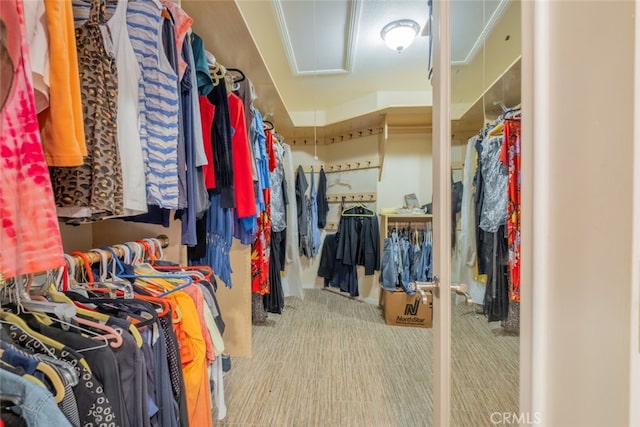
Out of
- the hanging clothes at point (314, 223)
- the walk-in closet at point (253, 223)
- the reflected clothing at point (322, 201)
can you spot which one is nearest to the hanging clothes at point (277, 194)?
the walk-in closet at point (253, 223)

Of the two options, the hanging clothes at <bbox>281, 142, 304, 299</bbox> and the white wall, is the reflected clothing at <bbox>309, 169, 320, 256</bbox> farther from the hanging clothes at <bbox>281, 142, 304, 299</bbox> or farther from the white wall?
the white wall

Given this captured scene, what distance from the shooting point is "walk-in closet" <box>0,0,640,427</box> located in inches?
13.3

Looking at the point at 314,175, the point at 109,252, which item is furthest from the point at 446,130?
the point at 314,175

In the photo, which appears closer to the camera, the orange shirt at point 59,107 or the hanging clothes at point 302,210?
the orange shirt at point 59,107

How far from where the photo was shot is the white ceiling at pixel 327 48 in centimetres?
125

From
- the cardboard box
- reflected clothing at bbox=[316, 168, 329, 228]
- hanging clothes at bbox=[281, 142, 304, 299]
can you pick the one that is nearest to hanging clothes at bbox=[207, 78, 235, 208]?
hanging clothes at bbox=[281, 142, 304, 299]

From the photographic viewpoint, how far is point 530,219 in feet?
1.39

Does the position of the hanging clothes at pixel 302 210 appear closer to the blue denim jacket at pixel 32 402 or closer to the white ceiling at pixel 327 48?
the white ceiling at pixel 327 48

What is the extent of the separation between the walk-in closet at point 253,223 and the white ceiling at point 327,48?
0.02m

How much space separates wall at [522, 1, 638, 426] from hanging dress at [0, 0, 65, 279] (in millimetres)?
872

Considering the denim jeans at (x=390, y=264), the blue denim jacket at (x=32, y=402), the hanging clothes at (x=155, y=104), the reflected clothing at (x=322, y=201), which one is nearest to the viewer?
the blue denim jacket at (x=32, y=402)

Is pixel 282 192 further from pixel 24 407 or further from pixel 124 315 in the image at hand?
pixel 24 407

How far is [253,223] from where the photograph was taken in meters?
1.58

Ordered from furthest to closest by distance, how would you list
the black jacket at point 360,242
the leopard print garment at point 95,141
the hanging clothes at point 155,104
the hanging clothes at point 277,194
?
the black jacket at point 360,242, the hanging clothes at point 277,194, the hanging clothes at point 155,104, the leopard print garment at point 95,141
